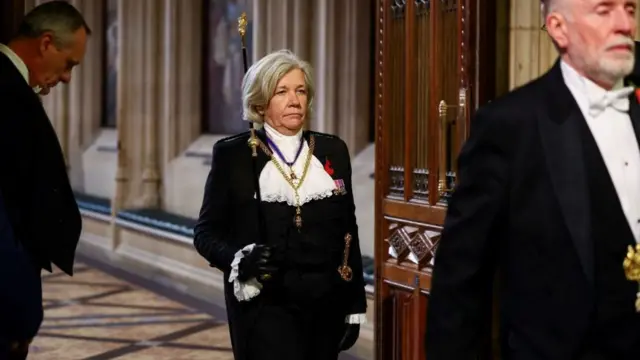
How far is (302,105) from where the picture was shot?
3.29 meters

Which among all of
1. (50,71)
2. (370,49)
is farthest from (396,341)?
(370,49)

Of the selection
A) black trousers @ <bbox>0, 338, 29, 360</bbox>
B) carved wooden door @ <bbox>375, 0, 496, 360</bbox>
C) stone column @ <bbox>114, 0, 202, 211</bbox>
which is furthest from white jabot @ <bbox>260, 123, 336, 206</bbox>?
stone column @ <bbox>114, 0, 202, 211</bbox>

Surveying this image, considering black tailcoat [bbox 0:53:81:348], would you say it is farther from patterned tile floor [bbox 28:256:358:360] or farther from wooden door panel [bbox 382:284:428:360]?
patterned tile floor [bbox 28:256:358:360]

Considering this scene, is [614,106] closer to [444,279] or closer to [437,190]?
[444,279]

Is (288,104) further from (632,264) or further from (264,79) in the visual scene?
(632,264)

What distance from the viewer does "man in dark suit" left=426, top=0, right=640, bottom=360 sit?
182cm

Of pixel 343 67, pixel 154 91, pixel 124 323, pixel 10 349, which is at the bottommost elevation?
pixel 124 323

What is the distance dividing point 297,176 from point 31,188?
3.18ft

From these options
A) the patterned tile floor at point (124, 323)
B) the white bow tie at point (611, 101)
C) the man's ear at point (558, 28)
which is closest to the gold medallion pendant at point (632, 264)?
the white bow tie at point (611, 101)

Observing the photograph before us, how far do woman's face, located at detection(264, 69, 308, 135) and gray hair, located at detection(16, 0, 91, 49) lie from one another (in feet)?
2.33

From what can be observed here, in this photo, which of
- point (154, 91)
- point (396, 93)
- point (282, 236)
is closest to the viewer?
point (282, 236)

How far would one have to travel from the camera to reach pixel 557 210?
185 cm

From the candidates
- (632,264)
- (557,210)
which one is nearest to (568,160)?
(557,210)

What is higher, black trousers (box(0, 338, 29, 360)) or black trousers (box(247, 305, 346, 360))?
black trousers (box(0, 338, 29, 360))
